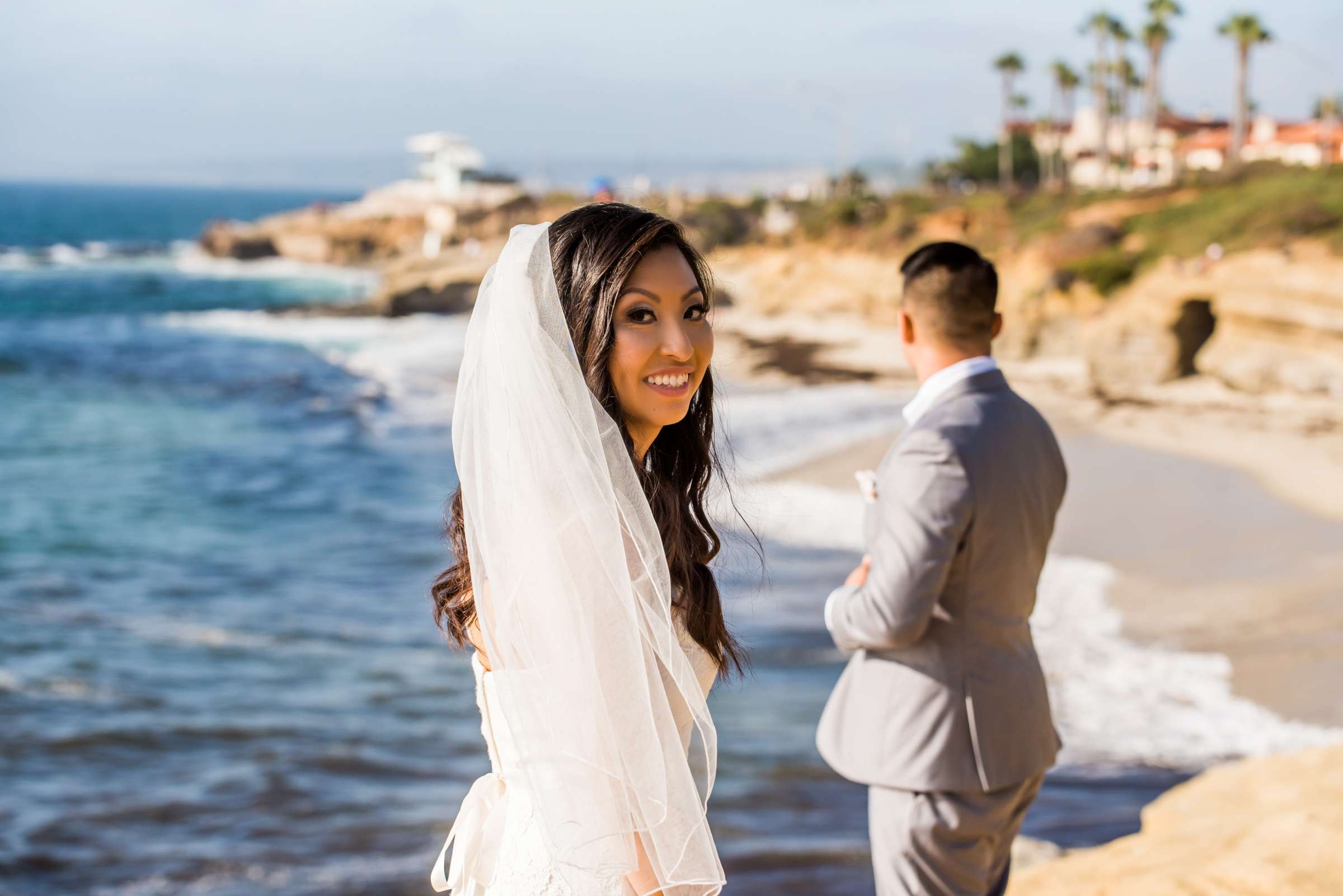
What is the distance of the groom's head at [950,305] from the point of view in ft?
10.4

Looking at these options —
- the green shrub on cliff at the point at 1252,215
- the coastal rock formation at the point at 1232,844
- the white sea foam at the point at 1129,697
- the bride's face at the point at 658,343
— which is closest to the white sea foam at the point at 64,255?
the green shrub on cliff at the point at 1252,215

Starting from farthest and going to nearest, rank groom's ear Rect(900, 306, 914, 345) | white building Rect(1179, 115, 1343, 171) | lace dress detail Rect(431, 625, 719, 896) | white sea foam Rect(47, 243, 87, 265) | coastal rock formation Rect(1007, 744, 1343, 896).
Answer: white sea foam Rect(47, 243, 87, 265) < white building Rect(1179, 115, 1343, 171) < coastal rock formation Rect(1007, 744, 1343, 896) < groom's ear Rect(900, 306, 914, 345) < lace dress detail Rect(431, 625, 719, 896)

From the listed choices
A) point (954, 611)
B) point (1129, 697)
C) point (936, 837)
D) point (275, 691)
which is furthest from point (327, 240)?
point (936, 837)

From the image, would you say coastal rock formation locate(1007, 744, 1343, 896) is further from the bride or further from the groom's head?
the bride

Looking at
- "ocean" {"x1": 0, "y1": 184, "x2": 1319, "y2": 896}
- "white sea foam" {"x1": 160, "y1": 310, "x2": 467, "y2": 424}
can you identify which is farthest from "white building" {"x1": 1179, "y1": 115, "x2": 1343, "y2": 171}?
"ocean" {"x1": 0, "y1": 184, "x2": 1319, "y2": 896}

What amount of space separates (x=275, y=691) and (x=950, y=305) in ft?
26.4

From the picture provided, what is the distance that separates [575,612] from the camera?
1918 millimetres

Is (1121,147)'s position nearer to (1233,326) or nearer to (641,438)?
(1233,326)

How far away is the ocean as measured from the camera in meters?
6.73

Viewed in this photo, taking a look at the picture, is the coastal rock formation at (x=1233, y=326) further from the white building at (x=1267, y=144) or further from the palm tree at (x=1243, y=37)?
the white building at (x=1267, y=144)

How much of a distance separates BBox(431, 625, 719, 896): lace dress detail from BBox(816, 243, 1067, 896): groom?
91cm

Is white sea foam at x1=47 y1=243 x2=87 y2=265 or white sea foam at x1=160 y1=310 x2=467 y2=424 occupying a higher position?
white sea foam at x1=47 y1=243 x2=87 y2=265

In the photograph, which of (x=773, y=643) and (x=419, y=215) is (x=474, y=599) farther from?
(x=419, y=215)

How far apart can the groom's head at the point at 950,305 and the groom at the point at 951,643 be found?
0.25ft
